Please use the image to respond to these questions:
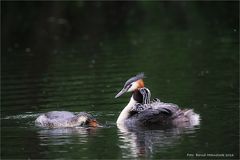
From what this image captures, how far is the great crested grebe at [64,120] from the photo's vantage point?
1511 cm

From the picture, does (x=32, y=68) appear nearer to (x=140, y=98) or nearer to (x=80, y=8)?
(x=140, y=98)

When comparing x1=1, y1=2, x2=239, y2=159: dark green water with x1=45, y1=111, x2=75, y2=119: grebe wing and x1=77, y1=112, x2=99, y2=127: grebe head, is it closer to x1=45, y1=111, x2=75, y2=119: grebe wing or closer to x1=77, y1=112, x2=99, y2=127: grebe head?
x1=77, y1=112, x2=99, y2=127: grebe head

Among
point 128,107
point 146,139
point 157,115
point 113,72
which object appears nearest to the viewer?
point 146,139

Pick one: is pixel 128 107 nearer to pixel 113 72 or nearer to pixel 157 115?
pixel 157 115

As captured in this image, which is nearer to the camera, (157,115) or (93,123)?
(157,115)

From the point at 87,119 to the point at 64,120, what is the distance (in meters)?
0.52

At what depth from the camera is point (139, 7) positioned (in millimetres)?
45875

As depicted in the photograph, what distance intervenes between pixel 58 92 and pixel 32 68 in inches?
221

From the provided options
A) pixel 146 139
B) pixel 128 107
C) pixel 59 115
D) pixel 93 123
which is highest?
pixel 128 107

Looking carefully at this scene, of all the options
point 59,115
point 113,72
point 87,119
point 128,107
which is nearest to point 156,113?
point 128,107

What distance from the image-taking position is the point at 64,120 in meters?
15.3

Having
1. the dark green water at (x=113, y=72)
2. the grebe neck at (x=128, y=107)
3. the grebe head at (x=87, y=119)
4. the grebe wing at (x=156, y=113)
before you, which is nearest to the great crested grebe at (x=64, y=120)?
the grebe head at (x=87, y=119)

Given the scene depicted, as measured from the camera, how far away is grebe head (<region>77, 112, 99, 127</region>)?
1501 centimetres

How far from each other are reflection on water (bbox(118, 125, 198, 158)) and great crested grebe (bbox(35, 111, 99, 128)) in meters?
0.63
